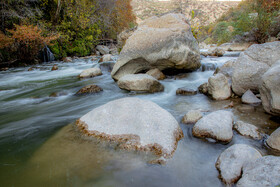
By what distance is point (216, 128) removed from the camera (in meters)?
2.56

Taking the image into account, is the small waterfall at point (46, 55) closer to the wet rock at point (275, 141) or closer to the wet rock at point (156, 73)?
the wet rock at point (156, 73)

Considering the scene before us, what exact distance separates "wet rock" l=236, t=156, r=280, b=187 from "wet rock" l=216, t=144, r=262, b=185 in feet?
0.42

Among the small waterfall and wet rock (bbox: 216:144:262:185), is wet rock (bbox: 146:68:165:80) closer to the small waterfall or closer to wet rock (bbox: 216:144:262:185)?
wet rock (bbox: 216:144:262:185)

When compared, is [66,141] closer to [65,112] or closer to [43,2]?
[65,112]

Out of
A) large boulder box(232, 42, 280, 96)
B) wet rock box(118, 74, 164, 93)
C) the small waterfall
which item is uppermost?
the small waterfall

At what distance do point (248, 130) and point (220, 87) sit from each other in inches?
71.7

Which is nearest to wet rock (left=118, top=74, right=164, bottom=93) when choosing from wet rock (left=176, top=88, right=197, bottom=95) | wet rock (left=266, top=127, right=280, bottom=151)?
wet rock (left=176, top=88, right=197, bottom=95)

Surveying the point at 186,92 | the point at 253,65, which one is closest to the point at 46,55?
the point at 186,92

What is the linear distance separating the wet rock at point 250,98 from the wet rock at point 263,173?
2.53 m

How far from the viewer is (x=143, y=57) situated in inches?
242

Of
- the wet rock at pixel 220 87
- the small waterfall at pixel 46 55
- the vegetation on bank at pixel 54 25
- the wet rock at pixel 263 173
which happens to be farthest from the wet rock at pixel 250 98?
the small waterfall at pixel 46 55

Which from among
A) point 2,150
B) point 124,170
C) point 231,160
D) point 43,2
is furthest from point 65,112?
point 43,2

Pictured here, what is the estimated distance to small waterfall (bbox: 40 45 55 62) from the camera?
43.7ft

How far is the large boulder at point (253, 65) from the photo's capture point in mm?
3777
